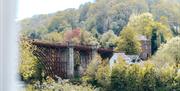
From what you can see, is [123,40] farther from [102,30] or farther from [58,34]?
[58,34]

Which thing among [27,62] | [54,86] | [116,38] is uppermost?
[116,38]

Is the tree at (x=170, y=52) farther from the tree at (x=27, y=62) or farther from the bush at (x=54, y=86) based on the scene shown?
the tree at (x=27, y=62)

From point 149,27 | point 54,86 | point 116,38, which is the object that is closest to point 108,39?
point 116,38

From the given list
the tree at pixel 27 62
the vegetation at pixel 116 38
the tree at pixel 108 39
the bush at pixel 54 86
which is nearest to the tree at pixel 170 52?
the vegetation at pixel 116 38

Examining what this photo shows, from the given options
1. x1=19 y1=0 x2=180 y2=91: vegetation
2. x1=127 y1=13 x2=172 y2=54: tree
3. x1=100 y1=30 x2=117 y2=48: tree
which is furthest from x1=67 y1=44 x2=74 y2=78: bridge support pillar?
x1=127 y1=13 x2=172 y2=54: tree

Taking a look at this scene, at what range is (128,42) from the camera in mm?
1514

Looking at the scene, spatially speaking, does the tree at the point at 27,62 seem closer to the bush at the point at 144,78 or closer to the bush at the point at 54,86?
the bush at the point at 54,86

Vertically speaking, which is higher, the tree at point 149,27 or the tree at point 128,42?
the tree at point 149,27

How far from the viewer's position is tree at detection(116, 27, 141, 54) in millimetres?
1504

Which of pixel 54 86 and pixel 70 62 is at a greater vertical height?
pixel 70 62

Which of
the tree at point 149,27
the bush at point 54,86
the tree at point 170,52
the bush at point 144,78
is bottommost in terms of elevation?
the bush at point 54,86

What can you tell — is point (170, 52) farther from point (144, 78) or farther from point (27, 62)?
point (27, 62)

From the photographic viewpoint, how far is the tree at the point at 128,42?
4.93ft

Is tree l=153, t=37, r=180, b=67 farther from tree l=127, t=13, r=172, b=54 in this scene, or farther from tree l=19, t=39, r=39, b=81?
tree l=19, t=39, r=39, b=81
